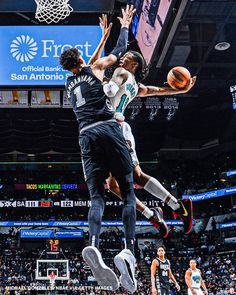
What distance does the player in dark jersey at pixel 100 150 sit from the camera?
15.3 ft

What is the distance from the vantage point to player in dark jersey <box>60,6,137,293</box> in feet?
15.3

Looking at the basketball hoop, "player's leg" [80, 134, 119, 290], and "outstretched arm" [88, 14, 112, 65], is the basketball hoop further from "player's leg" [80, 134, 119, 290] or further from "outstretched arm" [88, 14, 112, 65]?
"player's leg" [80, 134, 119, 290]

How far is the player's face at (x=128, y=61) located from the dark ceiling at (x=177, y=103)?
38.5 feet

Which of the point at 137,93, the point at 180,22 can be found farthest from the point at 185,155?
the point at 137,93

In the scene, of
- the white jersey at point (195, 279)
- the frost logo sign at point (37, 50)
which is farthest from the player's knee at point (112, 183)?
the frost logo sign at point (37, 50)

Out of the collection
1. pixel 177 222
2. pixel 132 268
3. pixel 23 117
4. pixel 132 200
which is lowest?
pixel 132 268

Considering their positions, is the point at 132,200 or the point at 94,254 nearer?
the point at 94,254

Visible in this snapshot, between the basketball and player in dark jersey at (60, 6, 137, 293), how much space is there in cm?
80

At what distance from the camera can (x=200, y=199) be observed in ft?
120

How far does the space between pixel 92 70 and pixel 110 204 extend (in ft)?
102

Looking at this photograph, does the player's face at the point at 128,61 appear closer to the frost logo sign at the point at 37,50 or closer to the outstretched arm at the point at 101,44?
the outstretched arm at the point at 101,44

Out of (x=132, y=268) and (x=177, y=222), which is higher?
(x=177, y=222)

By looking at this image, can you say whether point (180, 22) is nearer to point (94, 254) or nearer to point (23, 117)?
point (23, 117)

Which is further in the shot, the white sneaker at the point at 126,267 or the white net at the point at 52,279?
the white net at the point at 52,279
